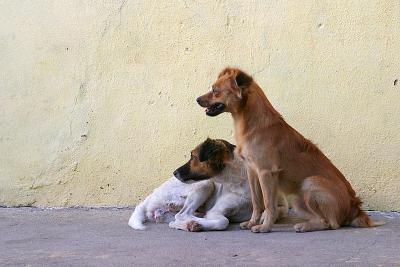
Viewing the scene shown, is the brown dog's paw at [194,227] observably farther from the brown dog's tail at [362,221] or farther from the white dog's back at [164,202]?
the brown dog's tail at [362,221]

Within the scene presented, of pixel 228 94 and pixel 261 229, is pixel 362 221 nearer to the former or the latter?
pixel 261 229

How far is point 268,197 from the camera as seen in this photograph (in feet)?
18.0

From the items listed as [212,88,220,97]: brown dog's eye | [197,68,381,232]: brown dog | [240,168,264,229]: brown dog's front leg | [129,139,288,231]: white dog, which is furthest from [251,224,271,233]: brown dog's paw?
[212,88,220,97]: brown dog's eye

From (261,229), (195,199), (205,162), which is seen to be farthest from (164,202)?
(261,229)

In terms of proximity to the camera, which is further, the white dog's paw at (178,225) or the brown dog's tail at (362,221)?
the white dog's paw at (178,225)

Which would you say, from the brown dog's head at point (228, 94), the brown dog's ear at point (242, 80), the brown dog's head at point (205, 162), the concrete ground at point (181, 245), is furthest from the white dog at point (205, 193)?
the brown dog's ear at point (242, 80)

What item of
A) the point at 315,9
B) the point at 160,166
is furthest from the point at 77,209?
the point at 315,9

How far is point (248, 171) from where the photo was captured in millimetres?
5719

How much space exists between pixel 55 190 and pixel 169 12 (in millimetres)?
1900

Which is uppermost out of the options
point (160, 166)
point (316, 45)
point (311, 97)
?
point (316, 45)

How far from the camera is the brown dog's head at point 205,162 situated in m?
5.92

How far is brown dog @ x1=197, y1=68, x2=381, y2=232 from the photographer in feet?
Result: 18.1

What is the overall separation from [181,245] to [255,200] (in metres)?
0.88

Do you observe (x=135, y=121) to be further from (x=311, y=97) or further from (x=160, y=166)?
(x=311, y=97)
